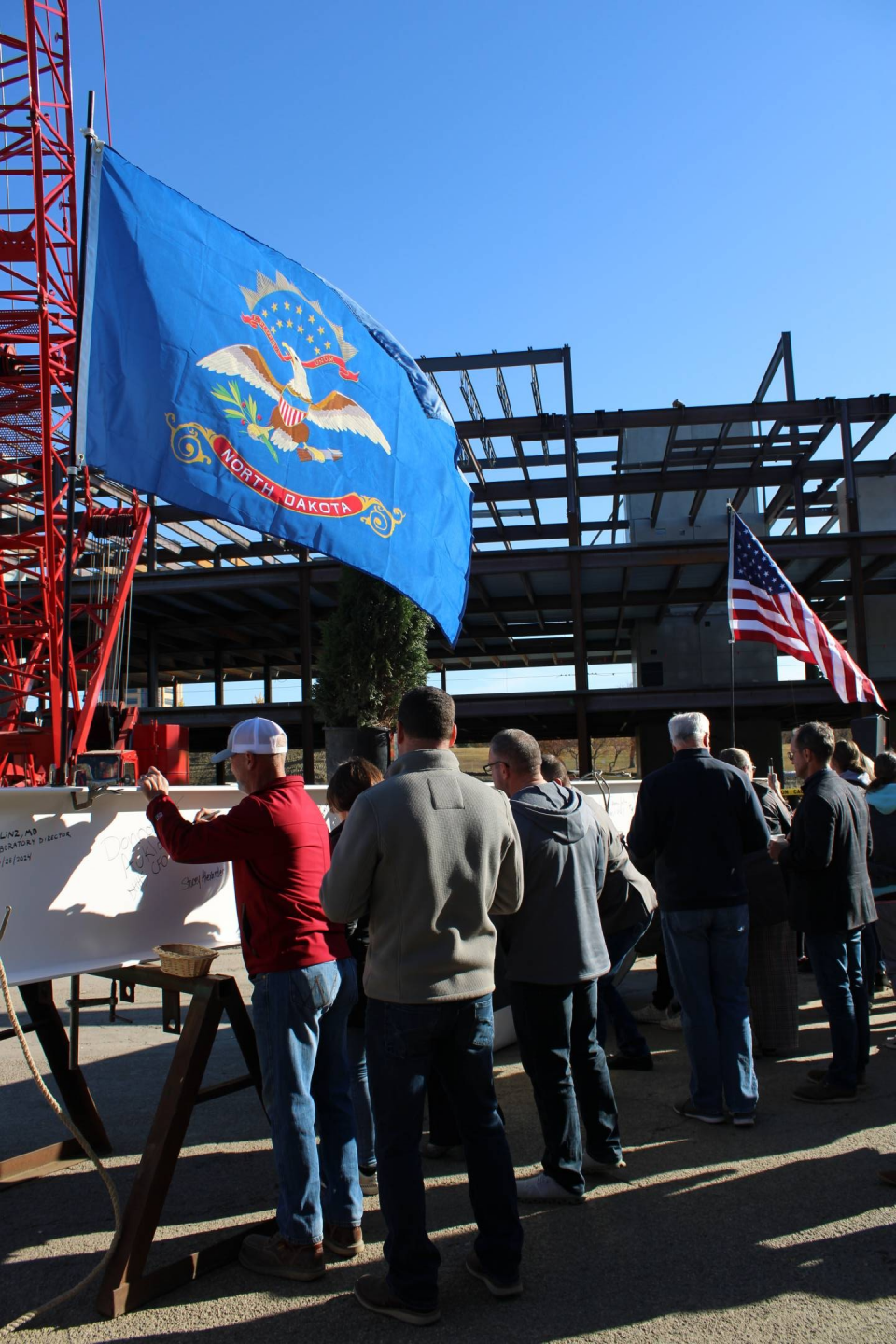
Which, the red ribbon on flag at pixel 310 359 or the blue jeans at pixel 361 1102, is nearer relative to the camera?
the blue jeans at pixel 361 1102

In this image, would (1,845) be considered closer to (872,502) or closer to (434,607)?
(434,607)

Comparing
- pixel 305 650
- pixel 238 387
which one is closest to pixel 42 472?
pixel 305 650

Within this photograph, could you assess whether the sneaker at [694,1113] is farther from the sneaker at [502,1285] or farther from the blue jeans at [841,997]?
the sneaker at [502,1285]

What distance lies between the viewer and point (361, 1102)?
4.50 metres

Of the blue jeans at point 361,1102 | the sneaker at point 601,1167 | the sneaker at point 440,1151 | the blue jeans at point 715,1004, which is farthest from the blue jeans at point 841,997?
the blue jeans at point 361,1102

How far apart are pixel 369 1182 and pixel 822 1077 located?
2638mm

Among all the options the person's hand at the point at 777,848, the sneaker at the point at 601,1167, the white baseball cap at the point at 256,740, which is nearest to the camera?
the white baseball cap at the point at 256,740

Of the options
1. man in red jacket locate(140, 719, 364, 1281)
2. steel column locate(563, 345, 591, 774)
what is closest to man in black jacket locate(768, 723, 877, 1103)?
man in red jacket locate(140, 719, 364, 1281)

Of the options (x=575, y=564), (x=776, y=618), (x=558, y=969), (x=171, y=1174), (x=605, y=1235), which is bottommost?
Result: (x=605, y=1235)

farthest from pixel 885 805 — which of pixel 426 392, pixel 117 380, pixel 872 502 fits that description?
pixel 872 502

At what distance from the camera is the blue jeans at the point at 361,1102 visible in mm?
4469

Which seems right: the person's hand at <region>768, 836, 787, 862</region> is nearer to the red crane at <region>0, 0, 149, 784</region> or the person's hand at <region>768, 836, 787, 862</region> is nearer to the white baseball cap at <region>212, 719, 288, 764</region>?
the white baseball cap at <region>212, 719, 288, 764</region>

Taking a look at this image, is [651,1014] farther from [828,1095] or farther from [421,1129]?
[421,1129]

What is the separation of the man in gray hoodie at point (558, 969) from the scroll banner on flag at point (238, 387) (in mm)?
1812
